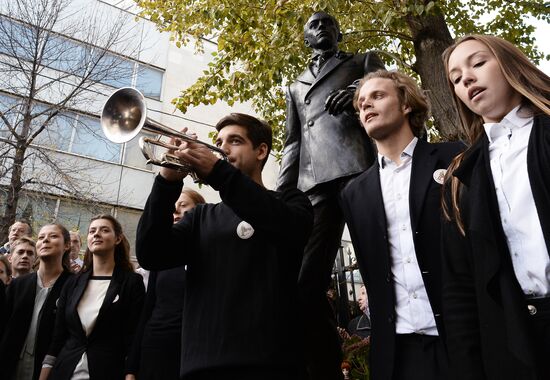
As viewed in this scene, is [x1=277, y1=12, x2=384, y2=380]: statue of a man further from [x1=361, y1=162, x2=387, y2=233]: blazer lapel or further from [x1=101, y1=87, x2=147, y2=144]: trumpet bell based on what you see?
[x1=101, y1=87, x2=147, y2=144]: trumpet bell

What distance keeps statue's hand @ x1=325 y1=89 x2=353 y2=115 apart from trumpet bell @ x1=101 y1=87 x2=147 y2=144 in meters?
1.26

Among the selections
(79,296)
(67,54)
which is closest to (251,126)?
(79,296)

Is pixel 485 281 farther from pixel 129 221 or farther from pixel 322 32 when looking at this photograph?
pixel 129 221

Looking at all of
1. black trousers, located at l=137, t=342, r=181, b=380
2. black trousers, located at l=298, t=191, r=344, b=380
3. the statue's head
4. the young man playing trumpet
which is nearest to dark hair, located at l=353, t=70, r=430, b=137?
the young man playing trumpet

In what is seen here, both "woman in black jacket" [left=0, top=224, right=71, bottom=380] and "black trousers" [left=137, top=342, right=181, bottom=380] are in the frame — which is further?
"woman in black jacket" [left=0, top=224, right=71, bottom=380]

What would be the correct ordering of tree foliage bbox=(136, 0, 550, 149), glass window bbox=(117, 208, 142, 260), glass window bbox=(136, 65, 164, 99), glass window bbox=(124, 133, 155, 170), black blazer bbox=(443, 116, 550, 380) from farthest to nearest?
glass window bbox=(136, 65, 164, 99)
glass window bbox=(124, 133, 155, 170)
glass window bbox=(117, 208, 142, 260)
tree foliage bbox=(136, 0, 550, 149)
black blazer bbox=(443, 116, 550, 380)

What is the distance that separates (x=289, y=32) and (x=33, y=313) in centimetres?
554

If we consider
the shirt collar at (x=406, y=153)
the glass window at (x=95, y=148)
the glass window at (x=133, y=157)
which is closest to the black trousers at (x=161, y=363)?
the shirt collar at (x=406, y=153)

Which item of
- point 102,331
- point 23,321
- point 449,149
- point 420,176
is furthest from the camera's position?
point 23,321

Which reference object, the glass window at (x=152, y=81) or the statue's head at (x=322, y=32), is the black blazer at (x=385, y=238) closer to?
the statue's head at (x=322, y=32)

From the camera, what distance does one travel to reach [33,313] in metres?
4.11

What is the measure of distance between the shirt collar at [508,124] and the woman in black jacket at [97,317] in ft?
9.44

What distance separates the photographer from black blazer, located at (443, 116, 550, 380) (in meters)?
1.52

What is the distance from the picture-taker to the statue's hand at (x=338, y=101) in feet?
10.7
